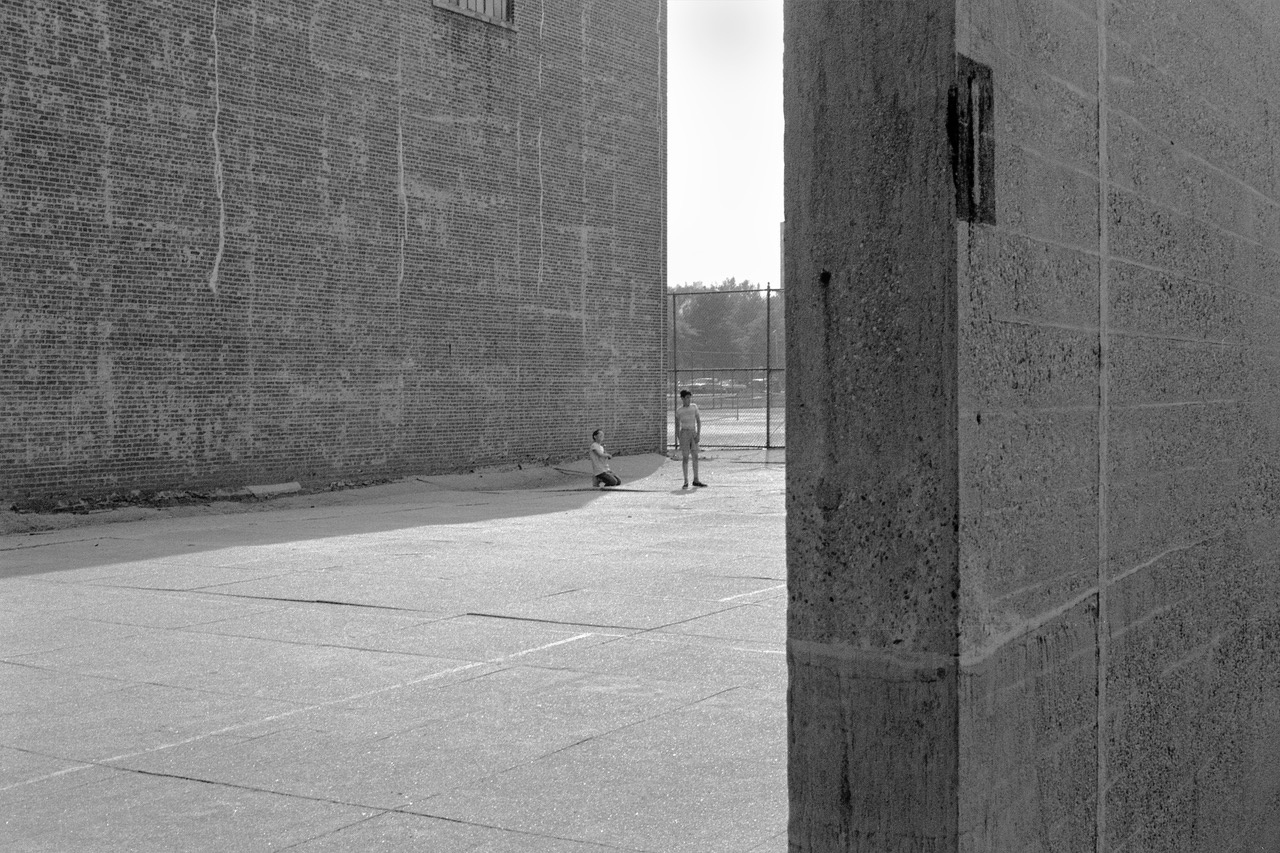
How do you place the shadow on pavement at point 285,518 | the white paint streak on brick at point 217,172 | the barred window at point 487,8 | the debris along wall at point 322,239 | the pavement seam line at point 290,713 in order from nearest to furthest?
the pavement seam line at point 290,713 → the shadow on pavement at point 285,518 → the debris along wall at point 322,239 → the white paint streak on brick at point 217,172 → the barred window at point 487,8

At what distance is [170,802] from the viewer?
535 cm

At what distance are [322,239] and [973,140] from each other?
20.8m

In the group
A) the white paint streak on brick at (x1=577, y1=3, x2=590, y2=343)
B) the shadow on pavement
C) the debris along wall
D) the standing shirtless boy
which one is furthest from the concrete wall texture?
the white paint streak on brick at (x1=577, y1=3, x2=590, y2=343)

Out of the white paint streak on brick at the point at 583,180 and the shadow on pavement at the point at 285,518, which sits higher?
the white paint streak on brick at the point at 583,180

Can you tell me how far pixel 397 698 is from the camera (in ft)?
23.4

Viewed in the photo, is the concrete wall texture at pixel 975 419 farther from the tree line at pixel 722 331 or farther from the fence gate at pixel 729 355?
the tree line at pixel 722 331

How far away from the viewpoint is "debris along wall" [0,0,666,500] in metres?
18.5

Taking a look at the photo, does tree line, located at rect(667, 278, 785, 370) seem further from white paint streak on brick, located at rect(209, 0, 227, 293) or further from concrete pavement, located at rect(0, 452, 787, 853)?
concrete pavement, located at rect(0, 452, 787, 853)

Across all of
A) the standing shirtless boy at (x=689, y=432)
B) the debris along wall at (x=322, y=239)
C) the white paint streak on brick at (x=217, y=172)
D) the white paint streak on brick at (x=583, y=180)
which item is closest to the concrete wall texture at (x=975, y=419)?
the debris along wall at (x=322, y=239)

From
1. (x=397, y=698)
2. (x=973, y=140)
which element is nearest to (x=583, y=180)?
(x=397, y=698)

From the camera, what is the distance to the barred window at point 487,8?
83.0 ft

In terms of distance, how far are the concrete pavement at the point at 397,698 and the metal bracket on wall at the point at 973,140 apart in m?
Result: 2.80

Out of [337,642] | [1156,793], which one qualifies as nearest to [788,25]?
[1156,793]

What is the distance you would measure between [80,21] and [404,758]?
52.5 ft
